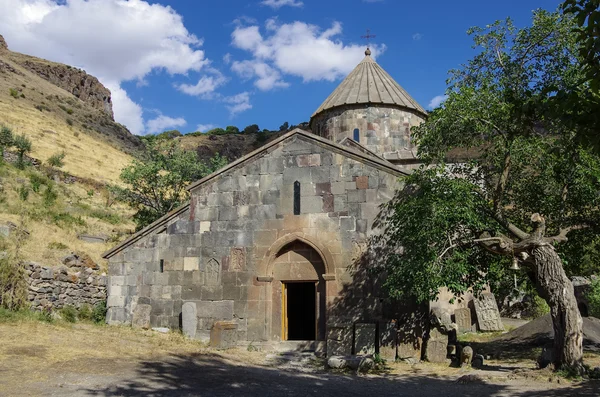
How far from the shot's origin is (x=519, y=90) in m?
8.87

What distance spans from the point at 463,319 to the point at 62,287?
411 inches

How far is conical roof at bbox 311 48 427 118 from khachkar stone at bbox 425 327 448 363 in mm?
8235

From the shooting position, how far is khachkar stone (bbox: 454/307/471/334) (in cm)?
1441

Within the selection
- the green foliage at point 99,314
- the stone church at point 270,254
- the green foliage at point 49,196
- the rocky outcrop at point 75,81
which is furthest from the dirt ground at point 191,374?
the rocky outcrop at point 75,81

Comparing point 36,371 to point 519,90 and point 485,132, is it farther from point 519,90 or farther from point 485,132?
point 519,90

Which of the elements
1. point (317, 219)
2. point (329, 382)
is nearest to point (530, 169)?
point (317, 219)

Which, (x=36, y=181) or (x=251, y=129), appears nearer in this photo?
(x=36, y=181)

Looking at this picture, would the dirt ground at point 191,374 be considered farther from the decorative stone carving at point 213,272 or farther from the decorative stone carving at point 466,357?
the decorative stone carving at point 213,272

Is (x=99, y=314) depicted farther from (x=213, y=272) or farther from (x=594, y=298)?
(x=594, y=298)

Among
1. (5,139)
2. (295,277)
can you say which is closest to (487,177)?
(295,277)

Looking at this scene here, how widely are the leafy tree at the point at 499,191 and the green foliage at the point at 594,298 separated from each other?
4.56m

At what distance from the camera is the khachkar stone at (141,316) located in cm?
1095

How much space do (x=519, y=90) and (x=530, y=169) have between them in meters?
1.54

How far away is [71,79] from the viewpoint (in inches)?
2680
